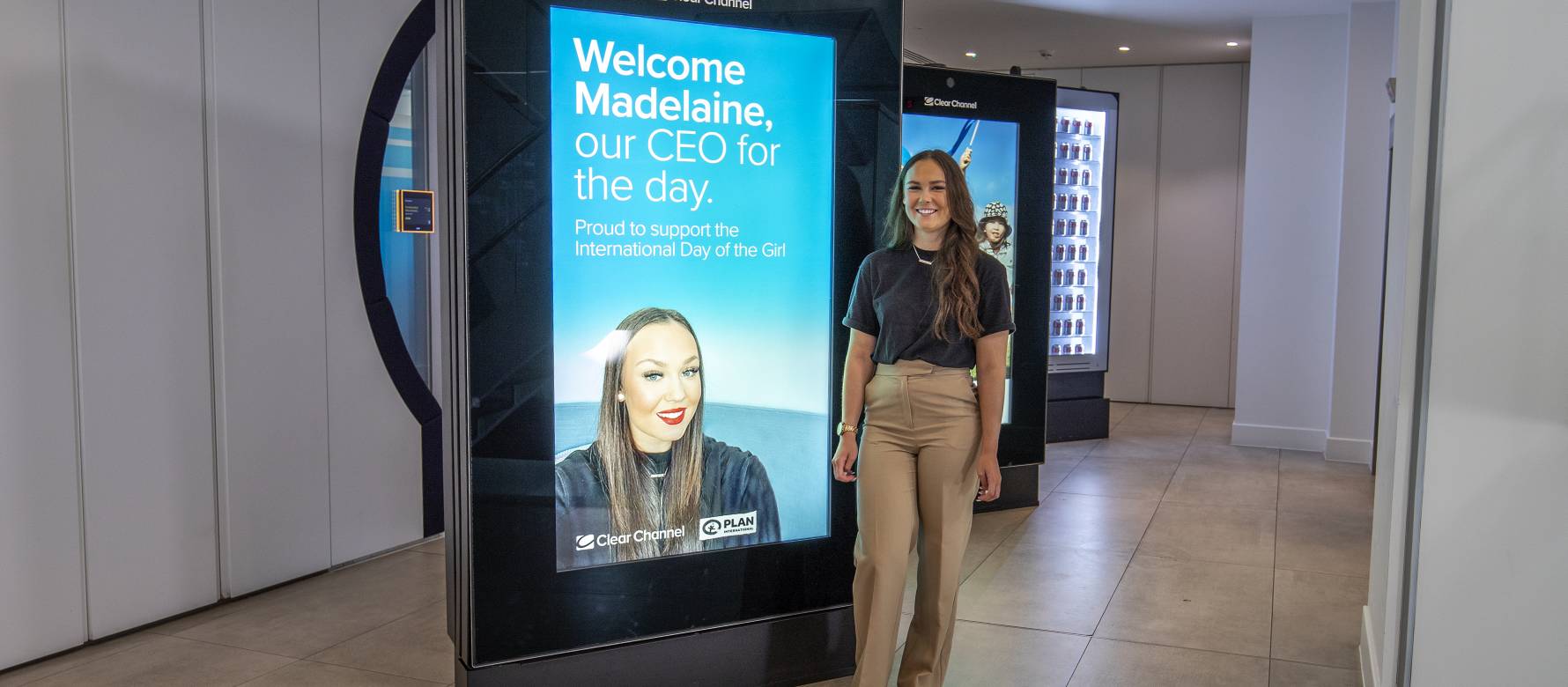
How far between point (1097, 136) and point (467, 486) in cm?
647

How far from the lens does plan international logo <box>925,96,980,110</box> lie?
5801mm

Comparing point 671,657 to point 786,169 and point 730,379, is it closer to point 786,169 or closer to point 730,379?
point 730,379

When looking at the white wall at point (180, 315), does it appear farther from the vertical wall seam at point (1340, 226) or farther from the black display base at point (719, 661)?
the vertical wall seam at point (1340, 226)

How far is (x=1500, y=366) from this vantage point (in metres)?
1.51

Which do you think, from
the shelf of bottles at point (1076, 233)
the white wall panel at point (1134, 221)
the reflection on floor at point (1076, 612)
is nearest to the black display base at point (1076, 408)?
the shelf of bottles at point (1076, 233)

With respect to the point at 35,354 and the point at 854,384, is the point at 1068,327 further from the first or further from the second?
the point at 35,354

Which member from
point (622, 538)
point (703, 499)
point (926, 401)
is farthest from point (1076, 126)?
point (622, 538)

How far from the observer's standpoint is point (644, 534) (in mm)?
3271

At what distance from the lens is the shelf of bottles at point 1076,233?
8.12m

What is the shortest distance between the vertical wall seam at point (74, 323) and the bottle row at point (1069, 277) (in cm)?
624

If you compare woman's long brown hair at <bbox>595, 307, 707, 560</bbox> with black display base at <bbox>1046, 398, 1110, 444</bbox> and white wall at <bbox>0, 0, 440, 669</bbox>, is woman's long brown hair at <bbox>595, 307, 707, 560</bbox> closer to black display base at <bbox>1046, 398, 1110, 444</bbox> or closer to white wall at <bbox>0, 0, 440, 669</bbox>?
white wall at <bbox>0, 0, 440, 669</bbox>

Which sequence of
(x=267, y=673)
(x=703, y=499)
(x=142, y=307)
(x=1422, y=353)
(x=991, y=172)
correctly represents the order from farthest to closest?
(x=991, y=172) < (x=142, y=307) < (x=267, y=673) < (x=703, y=499) < (x=1422, y=353)

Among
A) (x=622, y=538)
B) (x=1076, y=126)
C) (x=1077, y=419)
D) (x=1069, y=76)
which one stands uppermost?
(x=1069, y=76)

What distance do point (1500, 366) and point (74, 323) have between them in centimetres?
420
